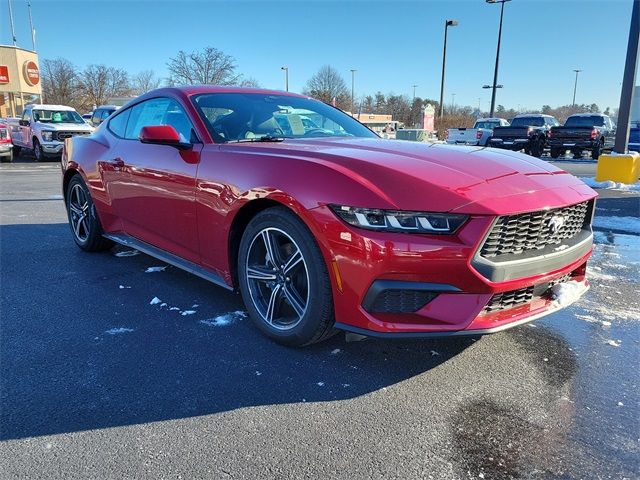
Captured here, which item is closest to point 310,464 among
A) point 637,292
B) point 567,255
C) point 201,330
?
point 201,330

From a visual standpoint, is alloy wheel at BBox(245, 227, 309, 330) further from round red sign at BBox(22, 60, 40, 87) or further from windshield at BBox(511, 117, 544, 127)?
round red sign at BBox(22, 60, 40, 87)

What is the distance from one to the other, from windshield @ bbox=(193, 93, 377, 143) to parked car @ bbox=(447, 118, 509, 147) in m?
18.6

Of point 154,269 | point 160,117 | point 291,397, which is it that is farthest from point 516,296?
point 154,269

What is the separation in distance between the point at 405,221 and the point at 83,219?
12.7ft

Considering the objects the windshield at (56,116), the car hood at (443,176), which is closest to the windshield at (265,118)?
the car hood at (443,176)

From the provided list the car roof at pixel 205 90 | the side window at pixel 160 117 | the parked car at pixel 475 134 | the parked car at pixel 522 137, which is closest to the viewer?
the side window at pixel 160 117

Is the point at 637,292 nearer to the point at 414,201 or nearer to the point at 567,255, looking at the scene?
the point at 567,255

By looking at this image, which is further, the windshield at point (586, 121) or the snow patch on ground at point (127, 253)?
the windshield at point (586, 121)

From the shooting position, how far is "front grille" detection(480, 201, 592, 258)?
232 centimetres

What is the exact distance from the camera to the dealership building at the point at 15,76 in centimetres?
3606

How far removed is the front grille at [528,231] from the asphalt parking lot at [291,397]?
2.34 ft

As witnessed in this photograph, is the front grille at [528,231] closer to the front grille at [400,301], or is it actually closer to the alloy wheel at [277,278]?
the front grille at [400,301]

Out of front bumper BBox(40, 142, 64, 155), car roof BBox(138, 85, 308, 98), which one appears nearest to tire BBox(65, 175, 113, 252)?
car roof BBox(138, 85, 308, 98)

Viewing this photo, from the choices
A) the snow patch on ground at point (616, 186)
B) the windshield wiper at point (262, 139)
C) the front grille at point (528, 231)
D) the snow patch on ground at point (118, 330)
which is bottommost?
the snow patch on ground at point (118, 330)
